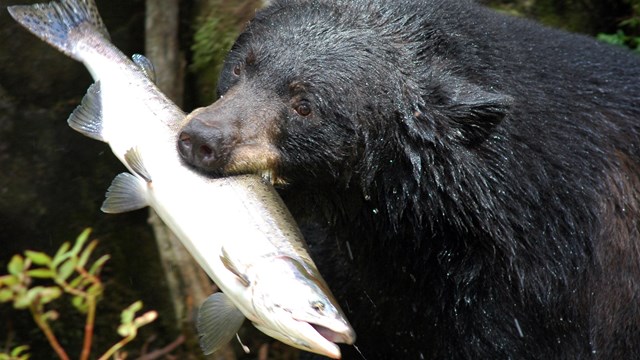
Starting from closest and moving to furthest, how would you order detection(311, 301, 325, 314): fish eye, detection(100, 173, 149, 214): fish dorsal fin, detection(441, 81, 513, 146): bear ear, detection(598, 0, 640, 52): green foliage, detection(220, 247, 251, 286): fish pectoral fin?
detection(311, 301, 325, 314): fish eye
detection(220, 247, 251, 286): fish pectoral fin
detection(100, 173, 149, 214): fish dorsal fin
detection(441, 81, 513, 146): bear ear
detection(598, 0, 640, 52): green foliage

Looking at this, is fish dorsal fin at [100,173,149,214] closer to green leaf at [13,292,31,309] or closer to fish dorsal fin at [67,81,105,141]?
fish dorsal fin at [67,81,105,141]

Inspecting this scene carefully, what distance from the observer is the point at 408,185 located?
4.24 m

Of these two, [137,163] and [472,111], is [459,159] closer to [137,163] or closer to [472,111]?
[472,111]

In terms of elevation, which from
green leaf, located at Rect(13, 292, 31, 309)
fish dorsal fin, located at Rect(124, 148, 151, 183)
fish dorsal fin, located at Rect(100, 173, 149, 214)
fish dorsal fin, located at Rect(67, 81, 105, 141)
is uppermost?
fish dorsal fin, located at Rect(67, 81, 105, 141)

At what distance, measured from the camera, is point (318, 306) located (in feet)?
10.3

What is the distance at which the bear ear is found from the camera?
3988mm

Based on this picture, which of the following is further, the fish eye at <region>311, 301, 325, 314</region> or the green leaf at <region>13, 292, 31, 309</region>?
the green leaf at <region>13, 292, 31, 309</region>

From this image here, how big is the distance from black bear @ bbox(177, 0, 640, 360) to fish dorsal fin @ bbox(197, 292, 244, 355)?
23.0 inches

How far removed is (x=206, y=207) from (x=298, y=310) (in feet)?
2.15

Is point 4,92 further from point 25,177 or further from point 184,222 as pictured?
point 184,222

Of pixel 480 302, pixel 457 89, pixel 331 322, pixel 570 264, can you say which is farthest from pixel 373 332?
pixel 331 322

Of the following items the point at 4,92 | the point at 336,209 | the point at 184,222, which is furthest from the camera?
the point at 4,92

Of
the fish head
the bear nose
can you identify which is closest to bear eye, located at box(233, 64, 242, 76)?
the bear nose

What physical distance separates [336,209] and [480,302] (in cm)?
78
